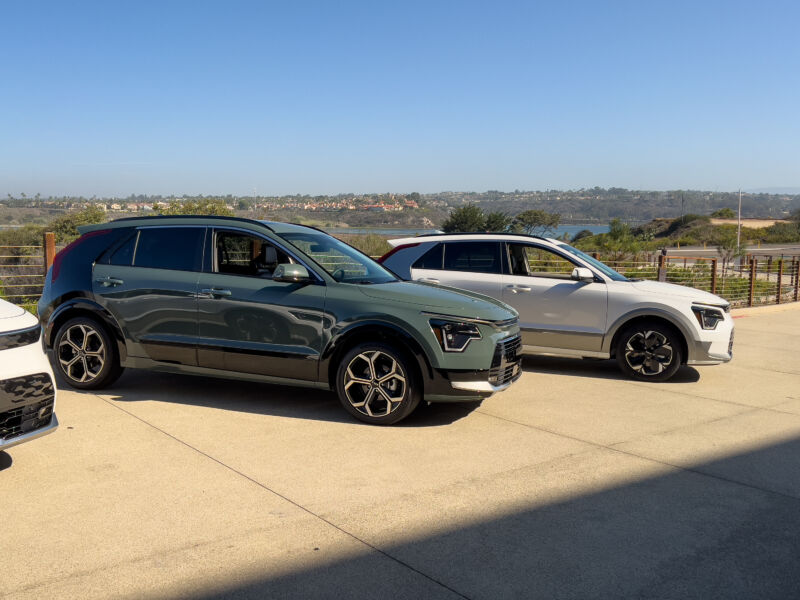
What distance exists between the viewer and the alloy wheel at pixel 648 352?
28.3 ft

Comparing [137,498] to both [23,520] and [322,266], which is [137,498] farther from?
[322,266]

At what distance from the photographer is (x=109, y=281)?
7223 mm

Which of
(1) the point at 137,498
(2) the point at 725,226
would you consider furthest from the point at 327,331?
(2) the point at 725,226

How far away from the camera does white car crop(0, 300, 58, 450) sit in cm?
444

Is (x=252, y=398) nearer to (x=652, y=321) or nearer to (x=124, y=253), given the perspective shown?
(x=124, y=253)

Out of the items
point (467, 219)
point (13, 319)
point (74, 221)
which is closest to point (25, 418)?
point (13, 319)

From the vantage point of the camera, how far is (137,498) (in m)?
4.57

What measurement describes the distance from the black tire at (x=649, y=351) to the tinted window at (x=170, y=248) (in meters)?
4.89

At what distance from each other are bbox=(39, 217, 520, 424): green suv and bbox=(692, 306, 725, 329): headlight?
2.85 meters

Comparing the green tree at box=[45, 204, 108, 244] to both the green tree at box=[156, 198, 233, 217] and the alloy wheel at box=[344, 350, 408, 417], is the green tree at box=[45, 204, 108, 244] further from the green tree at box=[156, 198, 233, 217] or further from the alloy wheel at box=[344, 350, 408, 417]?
the alloy wheel at box=[344, 350, 408, 417]

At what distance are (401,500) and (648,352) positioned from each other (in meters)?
4.99

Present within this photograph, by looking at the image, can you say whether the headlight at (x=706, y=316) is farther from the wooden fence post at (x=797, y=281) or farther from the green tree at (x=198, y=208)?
the green tree at (x=198, y=208)

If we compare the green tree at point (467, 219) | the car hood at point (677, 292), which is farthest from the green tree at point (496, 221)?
the car hood at point (677, 292)

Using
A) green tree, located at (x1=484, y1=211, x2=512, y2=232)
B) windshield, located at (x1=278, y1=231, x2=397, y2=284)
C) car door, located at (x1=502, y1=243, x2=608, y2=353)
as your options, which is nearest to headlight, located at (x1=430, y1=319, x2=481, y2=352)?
windshield, located at (x1=278, y1=231, x2=397, y2=284)
